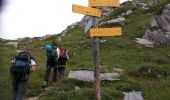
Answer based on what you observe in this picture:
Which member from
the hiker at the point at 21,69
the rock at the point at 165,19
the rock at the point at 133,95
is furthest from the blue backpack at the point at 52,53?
the rock at the point at 165,19

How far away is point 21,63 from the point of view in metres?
12.3

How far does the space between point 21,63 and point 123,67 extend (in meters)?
10.6

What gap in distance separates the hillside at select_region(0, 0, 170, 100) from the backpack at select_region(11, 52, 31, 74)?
0.66 metres

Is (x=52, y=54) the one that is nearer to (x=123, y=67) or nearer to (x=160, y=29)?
(x=123, y=67)

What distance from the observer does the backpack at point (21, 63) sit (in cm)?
1232

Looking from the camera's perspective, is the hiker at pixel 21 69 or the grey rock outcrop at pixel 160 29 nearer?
the hiker at pixel 21 69

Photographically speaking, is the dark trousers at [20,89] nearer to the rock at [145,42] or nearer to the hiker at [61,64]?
the hiker at [61,64]

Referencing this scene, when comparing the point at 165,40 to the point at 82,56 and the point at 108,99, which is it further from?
the point at 108,99

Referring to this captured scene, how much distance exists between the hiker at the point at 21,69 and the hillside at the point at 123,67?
1.42 ft

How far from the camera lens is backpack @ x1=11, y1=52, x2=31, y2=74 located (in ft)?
40.4

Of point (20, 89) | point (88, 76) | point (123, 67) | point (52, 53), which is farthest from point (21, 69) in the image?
point (123, 67)

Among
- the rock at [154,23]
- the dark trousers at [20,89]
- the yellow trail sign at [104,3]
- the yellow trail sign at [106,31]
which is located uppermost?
the yellow trail sign at [104,3]

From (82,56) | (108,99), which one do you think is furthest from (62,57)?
(82,56)

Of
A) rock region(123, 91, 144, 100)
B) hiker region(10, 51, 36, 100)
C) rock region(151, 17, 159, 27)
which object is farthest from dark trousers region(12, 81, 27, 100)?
rock region(151, 17, 159, 27)
